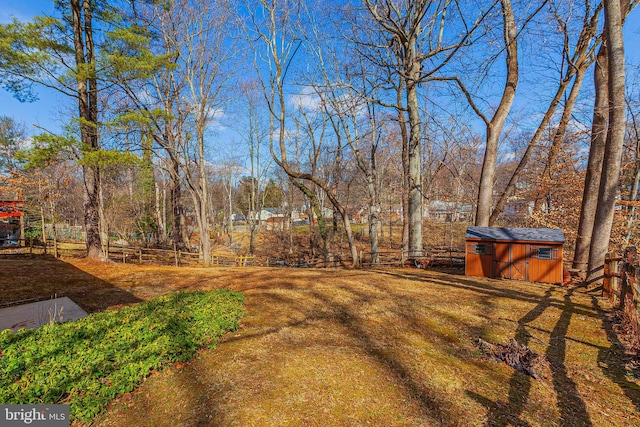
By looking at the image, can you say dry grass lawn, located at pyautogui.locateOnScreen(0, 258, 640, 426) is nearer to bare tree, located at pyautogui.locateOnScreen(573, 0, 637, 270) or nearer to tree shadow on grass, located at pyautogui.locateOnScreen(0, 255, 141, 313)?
tree shadow on grass, located at pyautogui.locateOnScreen(0, 255, 141, 313)

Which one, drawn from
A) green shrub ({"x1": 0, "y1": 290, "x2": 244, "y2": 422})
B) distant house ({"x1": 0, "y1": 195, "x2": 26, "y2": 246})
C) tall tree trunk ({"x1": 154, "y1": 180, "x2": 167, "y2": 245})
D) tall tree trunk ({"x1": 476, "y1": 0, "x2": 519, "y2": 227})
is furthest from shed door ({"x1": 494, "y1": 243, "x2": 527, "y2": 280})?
tall tree trunk ({"x1": 154, "y1": 180, "x2": 167, "y2": 245})

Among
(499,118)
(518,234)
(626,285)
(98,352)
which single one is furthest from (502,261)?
(98,352)

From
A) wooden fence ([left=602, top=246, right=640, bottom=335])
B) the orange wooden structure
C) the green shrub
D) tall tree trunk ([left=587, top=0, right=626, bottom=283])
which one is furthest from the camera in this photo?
the orange wooden structure

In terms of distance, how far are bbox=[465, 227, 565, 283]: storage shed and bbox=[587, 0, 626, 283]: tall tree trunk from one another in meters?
1.69

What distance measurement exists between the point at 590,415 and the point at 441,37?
10661mm

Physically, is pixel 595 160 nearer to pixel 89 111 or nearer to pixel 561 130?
pixel 561 130

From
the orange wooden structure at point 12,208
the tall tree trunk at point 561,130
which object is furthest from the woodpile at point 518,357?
the orange wooden structure at point 12,208

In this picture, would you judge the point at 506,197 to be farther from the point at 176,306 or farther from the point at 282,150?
the point at 176,306

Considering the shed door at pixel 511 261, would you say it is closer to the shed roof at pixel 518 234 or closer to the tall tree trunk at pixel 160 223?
the shed roof at pixel 518 234

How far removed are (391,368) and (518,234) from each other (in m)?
9.46

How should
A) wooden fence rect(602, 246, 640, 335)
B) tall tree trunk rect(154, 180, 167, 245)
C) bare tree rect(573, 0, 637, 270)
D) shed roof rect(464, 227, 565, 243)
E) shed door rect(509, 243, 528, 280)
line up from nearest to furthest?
wooden fence rect(602, 246, 640, 335), bare tree rect(573, 0, 637, 270), shed roof rect(464, 227, 565, 243), shed door rect(509, 243, 528, 280), tall tree trunk rect(154, 180, 167, 245)

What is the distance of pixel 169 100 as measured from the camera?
15.0 meters

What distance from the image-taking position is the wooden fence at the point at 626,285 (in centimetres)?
511

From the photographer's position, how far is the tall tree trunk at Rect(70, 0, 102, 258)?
11430 mm
